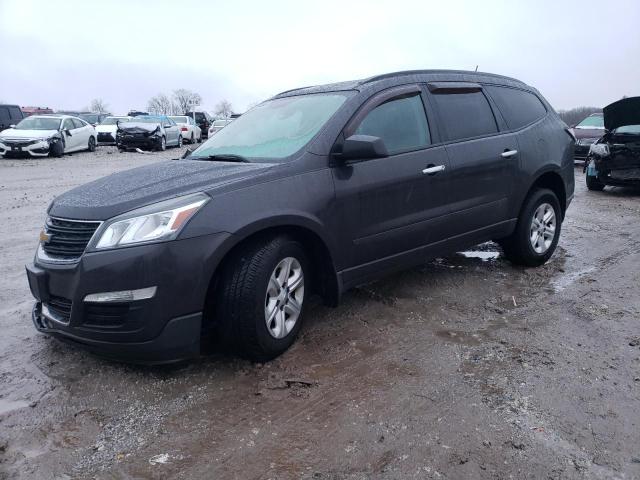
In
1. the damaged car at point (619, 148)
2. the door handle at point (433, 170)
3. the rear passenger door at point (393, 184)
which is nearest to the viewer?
the rear passenger door at point (393, 184)

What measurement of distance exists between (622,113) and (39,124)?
1703 centimetres

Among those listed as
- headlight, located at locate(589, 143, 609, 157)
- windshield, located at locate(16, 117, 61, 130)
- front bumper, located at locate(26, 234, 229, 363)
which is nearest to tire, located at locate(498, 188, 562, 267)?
front bumper, located at locate(26, 234, 229, 363)

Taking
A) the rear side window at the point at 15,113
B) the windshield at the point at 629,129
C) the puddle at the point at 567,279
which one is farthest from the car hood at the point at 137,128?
the puddle at the point at 567,279

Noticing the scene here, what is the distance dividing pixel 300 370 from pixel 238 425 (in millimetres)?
650

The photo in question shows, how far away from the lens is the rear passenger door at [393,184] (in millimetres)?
3691

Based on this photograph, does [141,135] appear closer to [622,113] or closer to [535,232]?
[622,113]

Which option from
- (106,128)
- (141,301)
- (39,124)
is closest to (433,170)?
(141,301)

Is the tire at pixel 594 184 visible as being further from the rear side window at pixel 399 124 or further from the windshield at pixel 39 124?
the windshield at pixel 39 124

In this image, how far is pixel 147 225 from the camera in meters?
2.92

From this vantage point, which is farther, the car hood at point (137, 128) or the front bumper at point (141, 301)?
the car hood at point (137, 128)

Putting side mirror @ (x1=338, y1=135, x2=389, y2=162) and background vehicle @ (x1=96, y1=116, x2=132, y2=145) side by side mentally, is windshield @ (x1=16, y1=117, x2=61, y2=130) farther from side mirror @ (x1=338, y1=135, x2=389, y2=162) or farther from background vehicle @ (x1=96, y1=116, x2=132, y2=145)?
side mirror @ (x1=338, y1=135, x2=389, y2=162)

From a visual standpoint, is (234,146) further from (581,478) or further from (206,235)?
(581,478)

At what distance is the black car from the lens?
2.92 meters

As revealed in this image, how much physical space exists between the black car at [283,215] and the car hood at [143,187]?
0.02m
